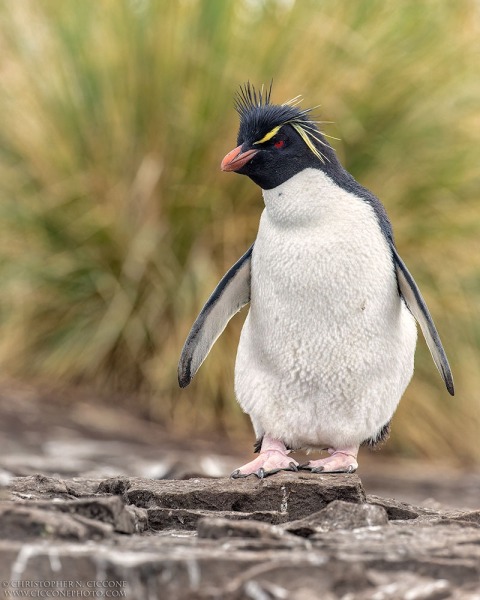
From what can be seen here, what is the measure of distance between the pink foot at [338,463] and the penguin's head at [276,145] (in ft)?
3.19

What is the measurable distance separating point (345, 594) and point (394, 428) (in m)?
5.25

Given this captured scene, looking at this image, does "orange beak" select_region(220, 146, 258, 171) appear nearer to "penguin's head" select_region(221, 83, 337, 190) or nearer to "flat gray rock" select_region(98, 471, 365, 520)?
"penguin's head" select_region(221, 83, 337, 190)

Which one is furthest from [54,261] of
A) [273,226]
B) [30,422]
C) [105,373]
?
[273,226]

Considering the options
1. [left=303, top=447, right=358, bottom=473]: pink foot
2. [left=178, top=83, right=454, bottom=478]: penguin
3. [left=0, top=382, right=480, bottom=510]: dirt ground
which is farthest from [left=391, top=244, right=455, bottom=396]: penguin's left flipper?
[left=0, top=382, right=480, bottom=510]: dirt ground

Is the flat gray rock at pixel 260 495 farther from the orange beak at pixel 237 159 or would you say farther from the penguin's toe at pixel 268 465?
the orange beak at pixel 237 159

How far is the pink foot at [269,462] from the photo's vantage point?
365 cm

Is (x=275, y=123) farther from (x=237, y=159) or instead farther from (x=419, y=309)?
(x=419, y=309)

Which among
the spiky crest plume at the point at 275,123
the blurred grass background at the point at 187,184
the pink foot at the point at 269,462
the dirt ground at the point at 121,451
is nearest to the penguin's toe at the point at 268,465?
the pink foot at the point at 269,462

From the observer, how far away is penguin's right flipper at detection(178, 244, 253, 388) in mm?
4156

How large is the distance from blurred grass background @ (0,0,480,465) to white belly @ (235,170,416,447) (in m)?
3.43

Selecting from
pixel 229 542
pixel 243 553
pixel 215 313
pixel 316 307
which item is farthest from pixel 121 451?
pixel 243 553

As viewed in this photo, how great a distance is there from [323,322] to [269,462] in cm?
51

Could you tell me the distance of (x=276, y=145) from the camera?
385cm

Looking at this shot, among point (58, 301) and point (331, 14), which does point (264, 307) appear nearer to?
point (58, 301)
